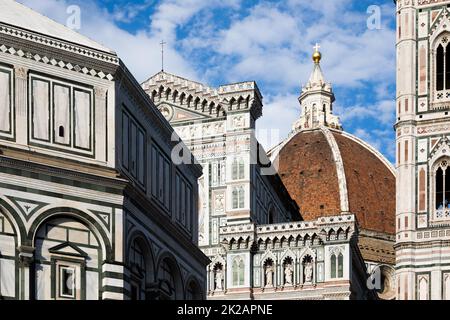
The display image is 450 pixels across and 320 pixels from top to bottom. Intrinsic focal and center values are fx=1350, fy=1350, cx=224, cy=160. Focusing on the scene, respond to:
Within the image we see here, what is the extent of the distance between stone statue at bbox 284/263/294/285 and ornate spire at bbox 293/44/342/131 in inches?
2176

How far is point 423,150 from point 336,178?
52133 millimetres

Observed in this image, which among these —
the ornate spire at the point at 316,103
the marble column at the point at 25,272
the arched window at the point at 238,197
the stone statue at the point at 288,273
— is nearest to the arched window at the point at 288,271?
the stone statue at the point at 288,273

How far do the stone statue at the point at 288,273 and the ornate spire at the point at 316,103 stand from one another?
181 feet

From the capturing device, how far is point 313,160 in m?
105

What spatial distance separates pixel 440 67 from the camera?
52.6 meters

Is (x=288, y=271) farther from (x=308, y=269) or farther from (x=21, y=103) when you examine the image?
(x=21, y=103)

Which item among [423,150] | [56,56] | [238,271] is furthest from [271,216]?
[56,56]

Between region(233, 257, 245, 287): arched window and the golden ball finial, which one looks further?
the golden ball finial

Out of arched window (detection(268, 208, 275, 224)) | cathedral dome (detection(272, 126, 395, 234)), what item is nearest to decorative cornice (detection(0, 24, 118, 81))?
arched window (detection(268, 208, 275, 224))

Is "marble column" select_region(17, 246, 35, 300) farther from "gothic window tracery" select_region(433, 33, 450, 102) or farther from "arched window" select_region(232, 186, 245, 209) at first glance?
"arched window" select_region(232, 186, 245, 209)

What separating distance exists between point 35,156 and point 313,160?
81.7 metres

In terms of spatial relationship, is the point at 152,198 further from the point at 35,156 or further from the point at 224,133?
the point at 224,133

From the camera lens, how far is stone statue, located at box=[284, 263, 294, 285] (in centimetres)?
5469
